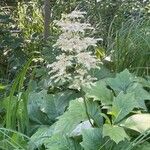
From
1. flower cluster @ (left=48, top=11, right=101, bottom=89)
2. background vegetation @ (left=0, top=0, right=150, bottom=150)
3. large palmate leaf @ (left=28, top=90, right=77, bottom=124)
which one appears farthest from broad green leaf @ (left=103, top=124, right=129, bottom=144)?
large palmate leaf @ (left=28, top=90, right=77, bottom=124)

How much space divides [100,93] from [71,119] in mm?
237

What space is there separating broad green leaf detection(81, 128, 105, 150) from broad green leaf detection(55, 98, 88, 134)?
0.38 feet

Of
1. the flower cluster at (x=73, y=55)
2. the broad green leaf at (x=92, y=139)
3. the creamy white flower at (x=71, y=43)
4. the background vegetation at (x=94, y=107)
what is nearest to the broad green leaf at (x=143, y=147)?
the background vegetation at (x=94, y=107)

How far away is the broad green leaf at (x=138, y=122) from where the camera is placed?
2030 millimetres

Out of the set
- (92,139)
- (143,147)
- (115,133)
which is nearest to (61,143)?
(92,139)

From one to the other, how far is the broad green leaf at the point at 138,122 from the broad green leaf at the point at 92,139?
138 millimetres

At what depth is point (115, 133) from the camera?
1924 millimetres

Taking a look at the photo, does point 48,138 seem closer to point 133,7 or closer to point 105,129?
point 105,129

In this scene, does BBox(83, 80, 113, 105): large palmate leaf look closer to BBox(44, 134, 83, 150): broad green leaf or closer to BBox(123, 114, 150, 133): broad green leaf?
BBox(123, 114, 150, 133): broad green leaf

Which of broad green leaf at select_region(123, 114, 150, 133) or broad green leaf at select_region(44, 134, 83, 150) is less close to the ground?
broad green leaf at select_region(123, 114, 150, 133)

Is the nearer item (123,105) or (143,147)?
(143,147)

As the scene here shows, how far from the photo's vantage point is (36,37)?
5.34 m

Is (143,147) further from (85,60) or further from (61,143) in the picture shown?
(85,60)

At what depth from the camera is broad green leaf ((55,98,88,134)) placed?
2102 millimetres
